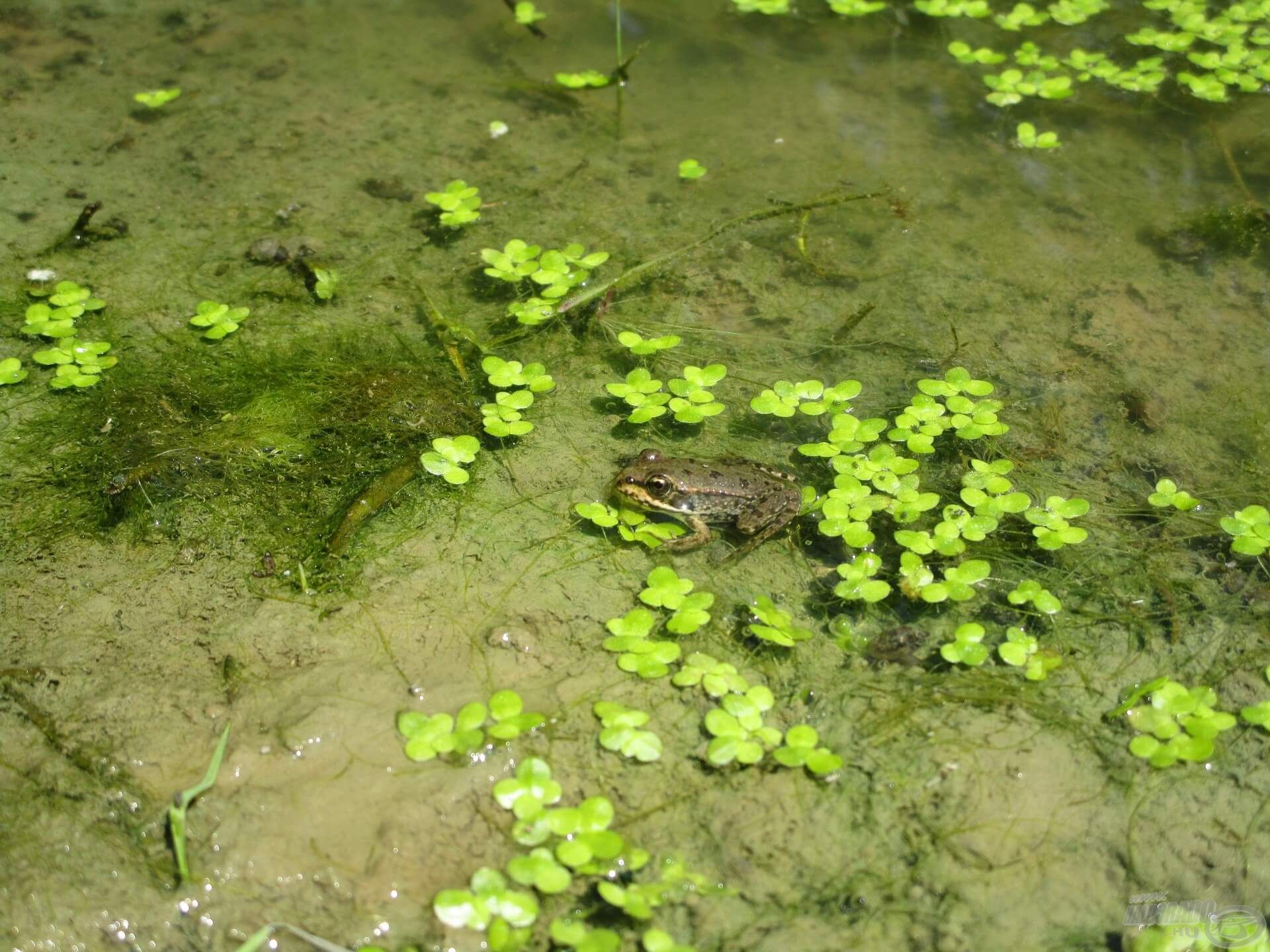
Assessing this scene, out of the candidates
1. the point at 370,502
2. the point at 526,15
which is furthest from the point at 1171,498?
the point at 526,15

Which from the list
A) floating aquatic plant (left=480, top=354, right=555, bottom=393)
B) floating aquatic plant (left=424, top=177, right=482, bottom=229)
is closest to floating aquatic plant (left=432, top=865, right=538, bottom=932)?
floating aquatic plant (left=480, top=354, right=555, bottom=393)

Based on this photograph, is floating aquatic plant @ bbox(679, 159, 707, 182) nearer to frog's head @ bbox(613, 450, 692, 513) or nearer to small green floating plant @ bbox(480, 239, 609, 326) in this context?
small green floating plant @ bbox(480, 239, 609, 326)

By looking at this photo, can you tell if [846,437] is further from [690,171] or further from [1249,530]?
[690,171]

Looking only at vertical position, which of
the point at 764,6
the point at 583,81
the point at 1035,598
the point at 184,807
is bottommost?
the point at 184,807

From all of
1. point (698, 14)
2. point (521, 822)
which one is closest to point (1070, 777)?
point (521, 822)

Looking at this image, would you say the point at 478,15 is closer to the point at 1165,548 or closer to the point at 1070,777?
the point at 1165,548

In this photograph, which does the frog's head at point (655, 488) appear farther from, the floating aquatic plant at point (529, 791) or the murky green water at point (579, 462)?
the floating aquatic plant at point (529, 791)
